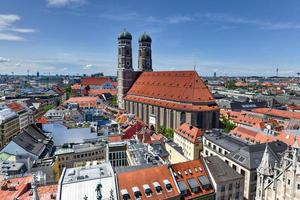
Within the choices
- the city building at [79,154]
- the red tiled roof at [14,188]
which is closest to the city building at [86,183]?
the red tiled roof at [14,188]

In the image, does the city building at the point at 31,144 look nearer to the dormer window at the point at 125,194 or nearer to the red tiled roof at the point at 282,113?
the dormer window at the point at 125,194

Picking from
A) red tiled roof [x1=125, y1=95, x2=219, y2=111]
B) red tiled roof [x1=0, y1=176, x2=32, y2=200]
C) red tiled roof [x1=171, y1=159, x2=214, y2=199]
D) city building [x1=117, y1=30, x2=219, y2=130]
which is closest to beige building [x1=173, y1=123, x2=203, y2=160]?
red tiled roof [x1=125, y1=95, x2=219, y2=111]

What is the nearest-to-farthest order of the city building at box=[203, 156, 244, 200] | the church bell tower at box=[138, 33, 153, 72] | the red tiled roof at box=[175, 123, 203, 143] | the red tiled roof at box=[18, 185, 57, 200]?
the red tiled roof at box=[18, 185, 57, 200], the city building at box=[203, 156, 244, 200], the red tiled roof at box=[175, 123, 203, 143], the church bell tower at box=[138, 33, 153, 72]

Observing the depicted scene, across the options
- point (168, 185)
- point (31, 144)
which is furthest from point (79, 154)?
point (168, 185)

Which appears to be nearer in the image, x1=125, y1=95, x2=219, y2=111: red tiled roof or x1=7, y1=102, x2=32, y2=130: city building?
x1=125, y1=95, x2=219, y2=111: red tiled roof

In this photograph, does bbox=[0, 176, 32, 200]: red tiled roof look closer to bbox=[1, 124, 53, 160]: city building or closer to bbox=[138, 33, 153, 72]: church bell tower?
bbox=[1, 124, 53, 160]: city building

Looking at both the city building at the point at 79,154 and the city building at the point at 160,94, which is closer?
the city building at the point at 79,154
